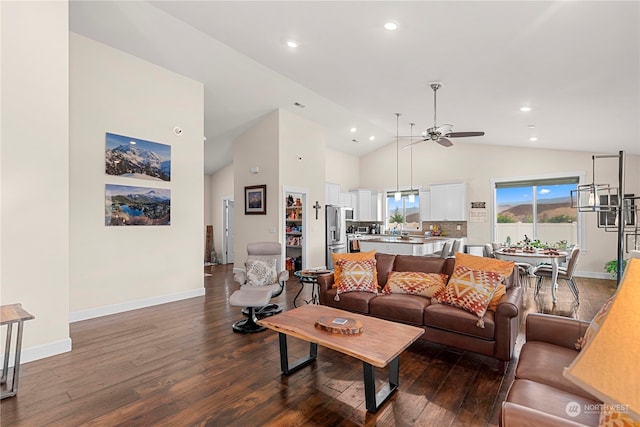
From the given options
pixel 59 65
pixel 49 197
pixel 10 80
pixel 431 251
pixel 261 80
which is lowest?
pixel 431 251

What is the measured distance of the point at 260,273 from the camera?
4414 mm

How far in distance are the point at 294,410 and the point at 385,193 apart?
28.2 ft

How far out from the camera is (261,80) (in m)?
5.66

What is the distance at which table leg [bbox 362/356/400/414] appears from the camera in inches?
87.2

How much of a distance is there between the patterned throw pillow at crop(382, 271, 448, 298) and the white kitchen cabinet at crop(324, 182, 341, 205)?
5365 millimetres

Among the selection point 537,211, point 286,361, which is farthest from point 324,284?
point 537,211

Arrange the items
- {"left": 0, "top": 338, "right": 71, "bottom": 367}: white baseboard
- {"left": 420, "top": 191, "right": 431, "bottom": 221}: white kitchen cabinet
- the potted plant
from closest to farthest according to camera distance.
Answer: {"left": 0, "top": 338, "right": 71, "bottom": 367}: white baseboard
the potted plant
{"left": 420, "top": 191, "right": 431, "bottom": 221}: white kitchen cabinet

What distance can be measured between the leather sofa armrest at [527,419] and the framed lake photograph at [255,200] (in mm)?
6222

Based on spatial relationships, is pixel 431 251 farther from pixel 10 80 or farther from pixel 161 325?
pixel 10 80

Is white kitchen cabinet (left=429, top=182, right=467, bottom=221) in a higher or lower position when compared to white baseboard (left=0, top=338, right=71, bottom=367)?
higher

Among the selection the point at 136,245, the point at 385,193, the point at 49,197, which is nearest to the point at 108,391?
the point at 49,197

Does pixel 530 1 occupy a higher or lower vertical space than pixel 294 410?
higher

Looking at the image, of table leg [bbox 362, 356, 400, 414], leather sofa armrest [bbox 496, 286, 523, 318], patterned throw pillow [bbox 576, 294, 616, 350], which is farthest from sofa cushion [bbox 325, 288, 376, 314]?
patterned throw pillow [bbox 576, 294, 616, 350]

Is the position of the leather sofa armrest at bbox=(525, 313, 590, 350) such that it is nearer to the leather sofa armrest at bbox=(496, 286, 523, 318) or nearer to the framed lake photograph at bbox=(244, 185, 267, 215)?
the leather sofa armrest at bbox=(496, 286, 523, 318)
